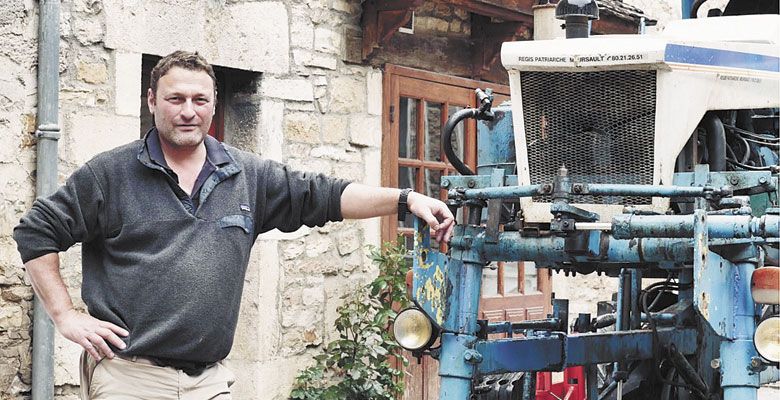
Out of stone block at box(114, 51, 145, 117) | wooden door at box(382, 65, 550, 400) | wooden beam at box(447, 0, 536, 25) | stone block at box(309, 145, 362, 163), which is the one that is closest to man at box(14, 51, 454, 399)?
stone block at box(114, 51, 145, 117)

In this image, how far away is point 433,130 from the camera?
934cm

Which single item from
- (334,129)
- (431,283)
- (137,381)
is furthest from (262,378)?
(137,381)

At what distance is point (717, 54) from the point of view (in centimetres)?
537

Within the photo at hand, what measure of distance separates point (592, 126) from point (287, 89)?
2921 mm

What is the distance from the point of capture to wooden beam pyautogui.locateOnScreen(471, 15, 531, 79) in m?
9.65

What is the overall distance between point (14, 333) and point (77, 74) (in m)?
1.28

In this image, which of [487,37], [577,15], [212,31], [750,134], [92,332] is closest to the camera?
[92,332]

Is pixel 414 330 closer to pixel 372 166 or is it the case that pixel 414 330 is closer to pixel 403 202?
pixel 403 202

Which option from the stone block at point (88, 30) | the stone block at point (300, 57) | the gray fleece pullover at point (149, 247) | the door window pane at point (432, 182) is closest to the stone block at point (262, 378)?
the stone block at point (300, 57)

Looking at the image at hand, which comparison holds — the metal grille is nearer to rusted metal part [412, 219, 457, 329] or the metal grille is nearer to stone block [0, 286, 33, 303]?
rusted metal part [412, 219, 457, 329]

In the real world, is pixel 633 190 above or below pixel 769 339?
above

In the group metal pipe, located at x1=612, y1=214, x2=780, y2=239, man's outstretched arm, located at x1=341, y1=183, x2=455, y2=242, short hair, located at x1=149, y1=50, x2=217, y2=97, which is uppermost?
short hair, located at x1=149, y1=50, x2=217, y2=97

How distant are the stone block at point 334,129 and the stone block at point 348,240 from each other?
1.82 feet

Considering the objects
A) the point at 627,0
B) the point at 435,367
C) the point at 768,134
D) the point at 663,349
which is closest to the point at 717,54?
the point at 768,134
